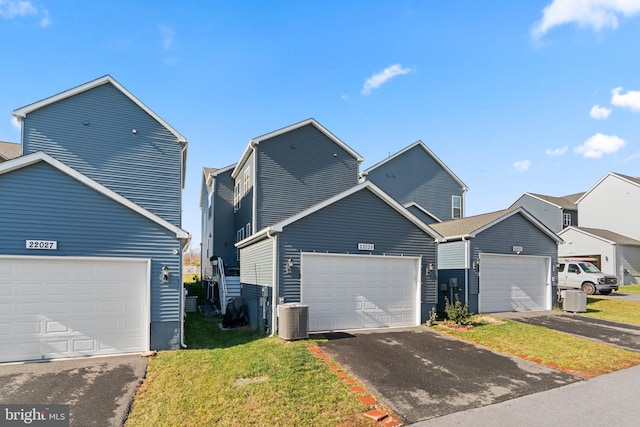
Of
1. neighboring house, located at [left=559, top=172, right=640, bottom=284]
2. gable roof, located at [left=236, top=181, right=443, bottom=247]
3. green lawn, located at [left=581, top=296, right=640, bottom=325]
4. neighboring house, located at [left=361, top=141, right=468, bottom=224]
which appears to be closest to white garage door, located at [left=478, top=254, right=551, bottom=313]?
green lawn, located at [left=581, top=296, right=640, bottom=325]

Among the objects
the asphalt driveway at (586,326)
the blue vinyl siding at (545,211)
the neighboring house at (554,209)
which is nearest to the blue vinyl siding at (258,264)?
the asphalt driveway at (586,326)

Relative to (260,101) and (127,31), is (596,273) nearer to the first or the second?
(260,101)

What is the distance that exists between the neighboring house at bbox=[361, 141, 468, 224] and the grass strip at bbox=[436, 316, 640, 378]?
40.3ft

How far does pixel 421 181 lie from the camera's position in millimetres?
25453

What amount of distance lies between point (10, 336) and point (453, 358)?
10327mm

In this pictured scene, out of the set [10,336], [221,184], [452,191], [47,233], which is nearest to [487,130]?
[452,191]

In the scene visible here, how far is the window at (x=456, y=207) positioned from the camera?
2634cm

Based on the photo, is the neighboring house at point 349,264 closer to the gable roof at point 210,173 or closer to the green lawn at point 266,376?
the green lawn at point 266,376

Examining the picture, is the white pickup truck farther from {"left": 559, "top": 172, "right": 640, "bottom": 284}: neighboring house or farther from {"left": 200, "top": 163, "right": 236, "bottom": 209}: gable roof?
{"left": 200, "top": 163, "right": 236, "bottom": 209}: gable roof

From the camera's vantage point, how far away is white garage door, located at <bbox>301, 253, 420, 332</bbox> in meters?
11.4

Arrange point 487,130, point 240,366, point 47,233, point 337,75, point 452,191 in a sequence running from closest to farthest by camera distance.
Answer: point 240,366 → point 47,233 → point 337,75 → point 487,130 → point 452,191

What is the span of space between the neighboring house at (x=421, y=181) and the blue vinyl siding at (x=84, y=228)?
16308mm

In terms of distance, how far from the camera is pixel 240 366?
7.96 m

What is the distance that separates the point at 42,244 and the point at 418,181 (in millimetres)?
21496
